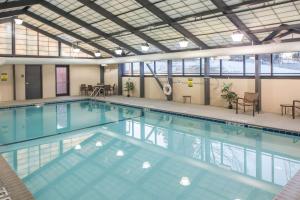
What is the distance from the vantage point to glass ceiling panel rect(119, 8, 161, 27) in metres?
8.52

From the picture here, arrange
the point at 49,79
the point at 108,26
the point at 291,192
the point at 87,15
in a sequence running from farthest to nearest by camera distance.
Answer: the point at 49,79 → the point at 108,26 → the point at 87,15 → the point at 291,192

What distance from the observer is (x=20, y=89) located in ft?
44.7

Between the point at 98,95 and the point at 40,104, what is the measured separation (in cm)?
388

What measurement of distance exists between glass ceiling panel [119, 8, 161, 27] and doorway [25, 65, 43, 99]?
7.20m

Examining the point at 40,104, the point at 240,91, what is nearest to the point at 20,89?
the point at 40,104

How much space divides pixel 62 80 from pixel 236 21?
11021 millimetres

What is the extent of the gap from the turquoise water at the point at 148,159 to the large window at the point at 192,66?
3.47m

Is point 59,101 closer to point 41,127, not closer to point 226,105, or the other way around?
point 41,127

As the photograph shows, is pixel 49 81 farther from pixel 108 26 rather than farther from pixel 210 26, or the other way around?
pixel 210 26

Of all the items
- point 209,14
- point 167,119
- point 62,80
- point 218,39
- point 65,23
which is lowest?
point 167,119

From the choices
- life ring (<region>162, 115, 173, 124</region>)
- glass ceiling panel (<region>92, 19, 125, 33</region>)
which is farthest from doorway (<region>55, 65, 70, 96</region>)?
life ring (<region>162, 115, 173, 124</region>)

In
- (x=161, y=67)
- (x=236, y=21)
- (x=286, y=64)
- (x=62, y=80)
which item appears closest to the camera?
(x=236, y=21)

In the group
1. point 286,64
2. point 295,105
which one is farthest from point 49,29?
point 295,105

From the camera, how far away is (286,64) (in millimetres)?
8914
